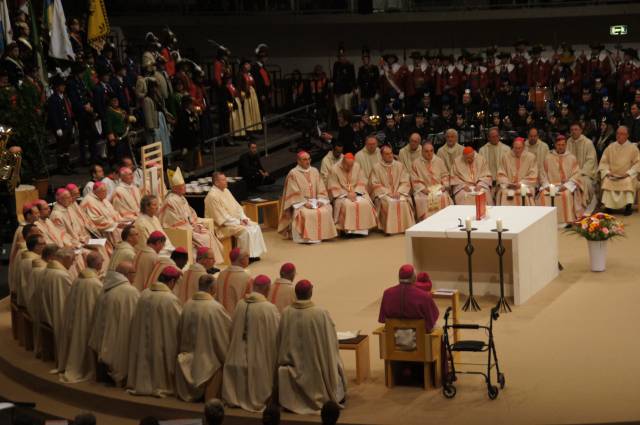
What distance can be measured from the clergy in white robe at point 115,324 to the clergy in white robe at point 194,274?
0.79 m

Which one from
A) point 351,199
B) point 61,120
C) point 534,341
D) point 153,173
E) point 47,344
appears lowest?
point 534,341

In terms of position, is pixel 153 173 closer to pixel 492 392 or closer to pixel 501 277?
pixel 501 277

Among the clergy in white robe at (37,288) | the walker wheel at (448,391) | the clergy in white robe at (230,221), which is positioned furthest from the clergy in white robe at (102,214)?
the walker wheel at (448,391)

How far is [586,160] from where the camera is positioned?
1950 cm

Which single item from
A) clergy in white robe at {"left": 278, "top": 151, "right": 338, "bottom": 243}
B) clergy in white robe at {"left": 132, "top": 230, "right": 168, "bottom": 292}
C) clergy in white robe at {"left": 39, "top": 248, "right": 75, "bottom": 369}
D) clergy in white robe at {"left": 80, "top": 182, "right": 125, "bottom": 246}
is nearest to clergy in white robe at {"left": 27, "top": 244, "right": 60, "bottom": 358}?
clergy in white robe at {"left": 39, "top": 248, "right": 75, "bottom": 369}

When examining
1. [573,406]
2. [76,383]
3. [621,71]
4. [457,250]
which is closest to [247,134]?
[621,71]

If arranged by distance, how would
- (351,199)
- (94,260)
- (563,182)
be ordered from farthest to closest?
(563,182) < (351,199) < (94,260)

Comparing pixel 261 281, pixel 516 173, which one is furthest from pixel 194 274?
pixel 516 173

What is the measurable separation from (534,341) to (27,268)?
18.6 ft

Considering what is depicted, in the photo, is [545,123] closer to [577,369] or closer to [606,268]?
[606,268]

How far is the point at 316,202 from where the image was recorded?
60.6ft

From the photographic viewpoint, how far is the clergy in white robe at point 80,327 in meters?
12.3

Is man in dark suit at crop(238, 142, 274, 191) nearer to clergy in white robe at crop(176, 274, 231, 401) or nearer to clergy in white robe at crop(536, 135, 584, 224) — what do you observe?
clergy in white robe at crop(536, 135, 584, 224)

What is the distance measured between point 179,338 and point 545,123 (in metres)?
12.7
